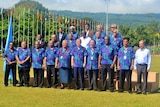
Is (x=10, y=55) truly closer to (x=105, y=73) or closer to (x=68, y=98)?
(x=105, y=73)

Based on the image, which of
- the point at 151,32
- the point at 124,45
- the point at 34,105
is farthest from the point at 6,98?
the point at 151,32

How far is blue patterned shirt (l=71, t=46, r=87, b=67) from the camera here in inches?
519

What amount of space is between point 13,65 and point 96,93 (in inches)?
127

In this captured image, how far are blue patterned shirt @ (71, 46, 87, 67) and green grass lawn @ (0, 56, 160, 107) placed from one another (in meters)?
0.96

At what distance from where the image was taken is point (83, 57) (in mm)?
13258

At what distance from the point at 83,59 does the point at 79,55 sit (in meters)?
0.20

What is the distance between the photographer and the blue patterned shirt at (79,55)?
43.2ft

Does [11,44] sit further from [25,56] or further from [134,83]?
[134,83]

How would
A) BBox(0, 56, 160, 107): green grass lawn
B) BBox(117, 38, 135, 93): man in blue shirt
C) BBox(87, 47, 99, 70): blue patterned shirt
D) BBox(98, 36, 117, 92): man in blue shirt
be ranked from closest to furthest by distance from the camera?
BBox(0, 56, 160, 107): green grass lawn
BBox(117, 38, 135, 93): man in blue shirt
BBox(98, 36, 117, 92): man in blue shirt
BBox(87, 47, 99, 70): blue patterned shirt

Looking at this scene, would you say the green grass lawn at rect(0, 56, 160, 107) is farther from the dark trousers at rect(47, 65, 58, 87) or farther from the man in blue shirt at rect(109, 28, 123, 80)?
the man in blue shirt at rect(109, 28, 123, 80)

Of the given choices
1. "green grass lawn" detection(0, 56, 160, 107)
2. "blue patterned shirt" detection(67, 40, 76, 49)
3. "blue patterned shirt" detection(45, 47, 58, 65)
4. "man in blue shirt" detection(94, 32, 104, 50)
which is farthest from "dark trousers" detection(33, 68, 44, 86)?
"man in blue shirt" detection(94, 32, 104, 50)

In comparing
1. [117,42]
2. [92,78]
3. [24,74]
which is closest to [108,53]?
[117,42]

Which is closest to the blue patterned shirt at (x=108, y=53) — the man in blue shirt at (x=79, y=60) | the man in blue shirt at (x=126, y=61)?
the man in blue shirt at (x=126, y=61)

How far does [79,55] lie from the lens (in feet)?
43.3
